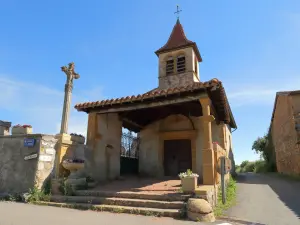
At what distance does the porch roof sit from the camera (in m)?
8.09

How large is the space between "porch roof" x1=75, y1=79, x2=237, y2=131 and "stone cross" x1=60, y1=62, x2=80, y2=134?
0.75 m

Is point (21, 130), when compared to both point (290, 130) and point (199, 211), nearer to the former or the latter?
point (199, 211)

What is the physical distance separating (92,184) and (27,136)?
279cm

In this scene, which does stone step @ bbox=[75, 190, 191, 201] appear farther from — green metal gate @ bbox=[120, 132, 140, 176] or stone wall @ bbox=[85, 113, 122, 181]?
green metal gate @ bbox=[120, 132, 140, 176]

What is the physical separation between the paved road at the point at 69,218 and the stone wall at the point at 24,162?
1.85 m

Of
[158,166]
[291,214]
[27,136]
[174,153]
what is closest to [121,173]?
[158,166]

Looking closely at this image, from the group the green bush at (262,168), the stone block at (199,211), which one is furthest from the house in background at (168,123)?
the green bush at (262,168)

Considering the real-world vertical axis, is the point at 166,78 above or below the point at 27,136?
above

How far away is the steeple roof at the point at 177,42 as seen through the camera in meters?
13.8

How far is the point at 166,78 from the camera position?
1357 cm

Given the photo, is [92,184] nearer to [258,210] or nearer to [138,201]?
[138,201]

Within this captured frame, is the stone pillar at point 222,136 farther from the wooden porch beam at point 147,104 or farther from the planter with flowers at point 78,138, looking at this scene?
the planter with flowers at point 78,138

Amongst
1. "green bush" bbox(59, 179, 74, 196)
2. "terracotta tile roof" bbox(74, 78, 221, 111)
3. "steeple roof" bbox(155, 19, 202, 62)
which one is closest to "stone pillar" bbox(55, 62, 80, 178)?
"green bush" bbox(59, 179, 74, 196)

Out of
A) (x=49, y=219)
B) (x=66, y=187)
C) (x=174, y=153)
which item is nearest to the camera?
(x=49, y=219)
